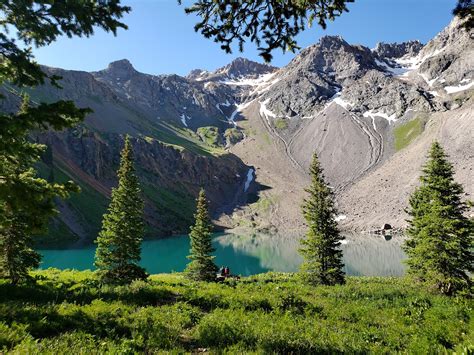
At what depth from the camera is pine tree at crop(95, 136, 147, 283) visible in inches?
1077

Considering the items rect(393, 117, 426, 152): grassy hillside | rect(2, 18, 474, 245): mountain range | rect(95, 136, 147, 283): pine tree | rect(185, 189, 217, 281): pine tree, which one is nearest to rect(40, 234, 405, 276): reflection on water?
rect(2, 18, 474, 245): mountain range

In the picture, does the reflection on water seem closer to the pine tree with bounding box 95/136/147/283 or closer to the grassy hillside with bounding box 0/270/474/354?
the pine tree with bounding box 95/136/147/283

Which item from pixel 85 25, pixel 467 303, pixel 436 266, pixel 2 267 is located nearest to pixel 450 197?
pixel 436 266

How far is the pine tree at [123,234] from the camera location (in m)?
27.4

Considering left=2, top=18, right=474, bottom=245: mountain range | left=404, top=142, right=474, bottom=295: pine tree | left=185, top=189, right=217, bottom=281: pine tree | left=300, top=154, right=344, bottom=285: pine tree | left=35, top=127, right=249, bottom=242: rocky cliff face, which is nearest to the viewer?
left=404, top=142, right=474, bottom=295: pine tree

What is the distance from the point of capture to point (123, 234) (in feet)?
91.8

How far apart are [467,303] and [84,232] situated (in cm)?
10386

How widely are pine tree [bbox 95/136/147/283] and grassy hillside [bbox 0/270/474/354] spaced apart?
14.0 metres

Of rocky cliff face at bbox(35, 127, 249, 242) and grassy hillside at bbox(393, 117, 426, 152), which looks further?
grassy hillside at bbox(393, 117, 426, 152)

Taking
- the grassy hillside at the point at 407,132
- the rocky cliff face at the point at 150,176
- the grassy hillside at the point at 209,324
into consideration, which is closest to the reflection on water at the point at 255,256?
the rocky cliff face at the point at 150,176

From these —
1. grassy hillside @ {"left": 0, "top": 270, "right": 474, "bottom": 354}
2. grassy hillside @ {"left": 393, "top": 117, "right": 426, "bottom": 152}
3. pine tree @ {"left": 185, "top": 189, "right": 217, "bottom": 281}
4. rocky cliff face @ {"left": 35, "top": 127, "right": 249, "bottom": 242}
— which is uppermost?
grassy hillside @ {"left": 393, "top": 117, "right": 426, "bottom": 152}

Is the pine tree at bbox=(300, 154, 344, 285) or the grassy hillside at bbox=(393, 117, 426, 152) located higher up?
the grassy hillside at bbox=(393, 117, 426, 152)

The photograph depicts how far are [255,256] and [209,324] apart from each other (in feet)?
238

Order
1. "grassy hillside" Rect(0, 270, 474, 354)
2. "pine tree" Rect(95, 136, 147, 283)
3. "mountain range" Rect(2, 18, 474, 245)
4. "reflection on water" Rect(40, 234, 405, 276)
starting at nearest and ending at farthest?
"grassy hillside" Rect(0, 270, 474, 354) < "pine tree" Rect(95, 136, 147, 283) < "reflection on water" Rect(40, 234, 405, 276) < "mountain range" Rect(2, 18, 474, 245)
